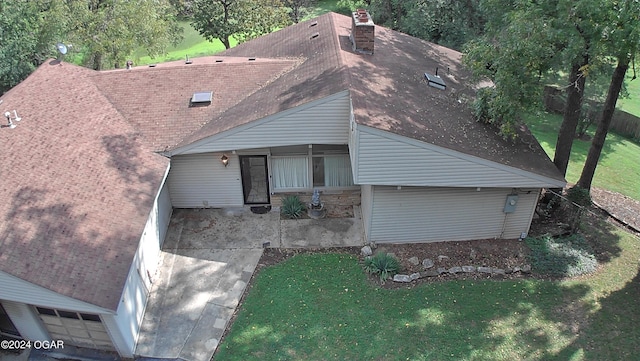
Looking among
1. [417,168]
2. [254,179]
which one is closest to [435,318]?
[417,168]

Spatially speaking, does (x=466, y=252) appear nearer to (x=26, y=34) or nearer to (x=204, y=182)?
(x=204, y=182)

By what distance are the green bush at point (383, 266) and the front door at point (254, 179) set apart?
16.3 ft

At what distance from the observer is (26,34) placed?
2194 cm

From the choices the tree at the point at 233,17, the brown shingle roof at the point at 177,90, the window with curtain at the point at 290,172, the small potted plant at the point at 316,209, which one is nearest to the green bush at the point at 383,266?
the small potted plant at the point at 316,209

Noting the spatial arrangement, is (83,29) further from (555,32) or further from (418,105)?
(555,32)

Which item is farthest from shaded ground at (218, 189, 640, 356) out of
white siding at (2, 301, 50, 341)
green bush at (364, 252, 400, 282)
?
white siding at (2, 301, 50, 341)

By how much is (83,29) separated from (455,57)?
61.5 ft

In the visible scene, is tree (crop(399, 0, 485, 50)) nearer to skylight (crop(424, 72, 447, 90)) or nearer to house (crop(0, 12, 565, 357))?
house (crop(0, 12, 565, 357))

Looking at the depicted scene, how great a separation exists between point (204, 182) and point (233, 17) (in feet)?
53.2

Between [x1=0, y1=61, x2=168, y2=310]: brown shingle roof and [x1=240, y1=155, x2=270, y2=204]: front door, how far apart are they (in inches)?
117

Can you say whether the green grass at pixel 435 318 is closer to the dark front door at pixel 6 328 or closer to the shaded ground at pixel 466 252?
the shaded ground at pixel 466 252

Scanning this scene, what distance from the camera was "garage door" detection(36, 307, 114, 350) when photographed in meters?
10.7

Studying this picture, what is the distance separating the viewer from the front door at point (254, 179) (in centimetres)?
1597

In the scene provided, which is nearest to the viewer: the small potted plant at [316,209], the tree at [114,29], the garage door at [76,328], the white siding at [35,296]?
the white siding at [35,296]
